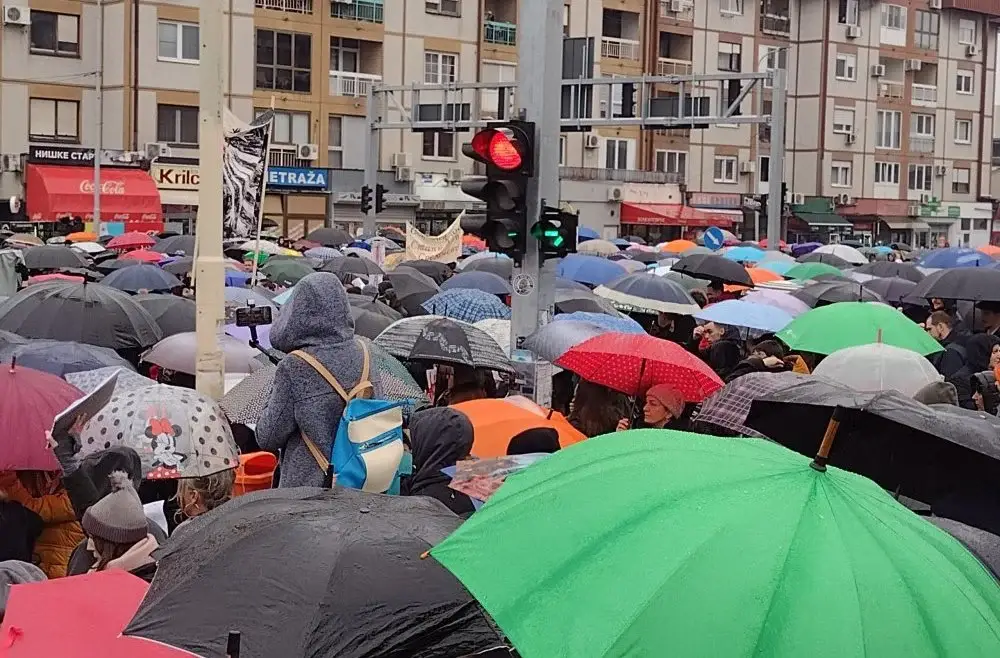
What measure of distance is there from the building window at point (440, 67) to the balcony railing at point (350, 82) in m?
1.95

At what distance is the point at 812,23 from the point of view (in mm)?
61938

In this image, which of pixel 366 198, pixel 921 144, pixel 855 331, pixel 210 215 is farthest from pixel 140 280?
pixel 921 144

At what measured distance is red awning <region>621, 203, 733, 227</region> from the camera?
54.1 meters

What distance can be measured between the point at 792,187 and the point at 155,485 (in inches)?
2275

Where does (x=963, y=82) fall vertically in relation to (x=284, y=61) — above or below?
above

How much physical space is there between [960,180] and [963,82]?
181 inches

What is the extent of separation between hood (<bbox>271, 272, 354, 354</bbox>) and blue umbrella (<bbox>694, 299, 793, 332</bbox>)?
273 inches

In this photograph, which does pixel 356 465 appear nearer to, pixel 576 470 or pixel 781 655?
pixel 576 470

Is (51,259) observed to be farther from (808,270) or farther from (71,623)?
(71,623)

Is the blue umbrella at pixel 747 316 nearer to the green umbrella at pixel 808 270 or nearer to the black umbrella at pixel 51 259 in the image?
the green umbrella at pixel 808 270

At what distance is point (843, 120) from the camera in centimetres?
6266

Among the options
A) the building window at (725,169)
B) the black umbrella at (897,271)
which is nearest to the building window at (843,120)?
the building window at (725,169)

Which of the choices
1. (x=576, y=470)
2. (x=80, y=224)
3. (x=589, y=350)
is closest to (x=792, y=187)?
Result: (x=80, y=224)

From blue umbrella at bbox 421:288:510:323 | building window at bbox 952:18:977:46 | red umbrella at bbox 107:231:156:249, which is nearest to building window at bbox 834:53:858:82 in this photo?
building window at bbox 952:18:977:46
